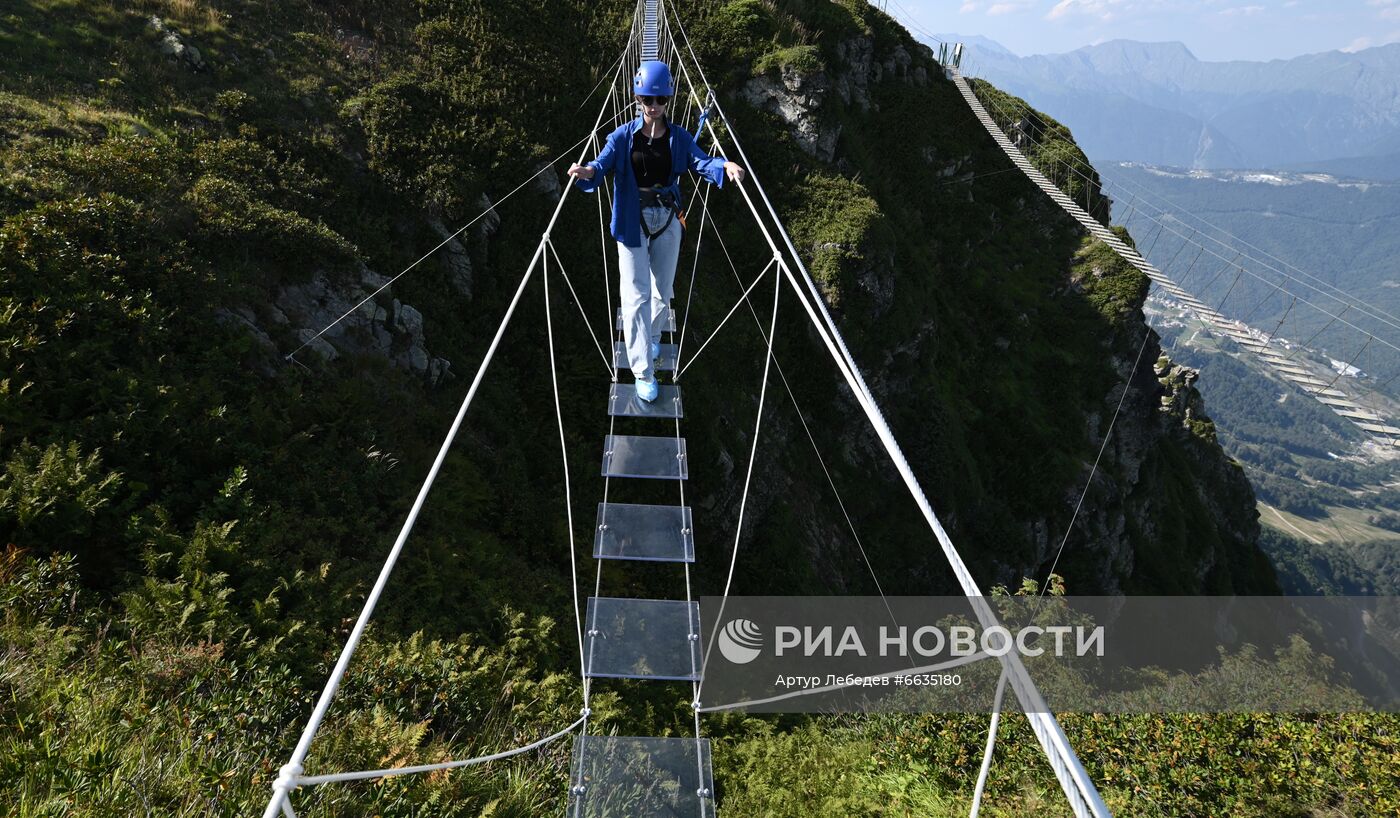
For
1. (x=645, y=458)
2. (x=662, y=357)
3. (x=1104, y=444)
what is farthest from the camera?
(x=1104, y=444)

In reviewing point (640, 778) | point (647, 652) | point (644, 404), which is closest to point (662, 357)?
point (644, 404)

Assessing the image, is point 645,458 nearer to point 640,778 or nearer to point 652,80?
point 640,778

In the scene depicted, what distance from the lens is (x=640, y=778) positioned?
13.0 ft

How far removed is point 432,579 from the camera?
625 centimetres

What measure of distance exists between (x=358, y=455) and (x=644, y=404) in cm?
313

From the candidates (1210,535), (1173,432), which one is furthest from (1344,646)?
(1173,432)

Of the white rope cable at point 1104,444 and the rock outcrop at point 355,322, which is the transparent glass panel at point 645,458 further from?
the white rope cable at point 1104,444

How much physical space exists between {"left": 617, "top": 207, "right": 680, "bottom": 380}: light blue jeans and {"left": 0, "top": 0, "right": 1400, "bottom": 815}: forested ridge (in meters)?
2.74

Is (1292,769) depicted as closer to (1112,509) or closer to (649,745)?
(649,745)

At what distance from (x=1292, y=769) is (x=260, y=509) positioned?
32.4 feet

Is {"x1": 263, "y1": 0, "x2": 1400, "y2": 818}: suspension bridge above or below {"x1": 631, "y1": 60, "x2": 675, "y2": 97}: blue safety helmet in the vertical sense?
below

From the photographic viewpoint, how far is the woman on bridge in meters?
6.63

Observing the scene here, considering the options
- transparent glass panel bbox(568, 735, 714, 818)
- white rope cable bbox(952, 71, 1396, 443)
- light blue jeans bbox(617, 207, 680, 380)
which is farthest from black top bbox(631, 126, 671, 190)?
white rope cable bbox(952, 71, 1396, 443)

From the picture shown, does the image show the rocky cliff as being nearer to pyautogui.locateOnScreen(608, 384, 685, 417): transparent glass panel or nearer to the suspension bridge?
pyautogui.locateOnScreen(608, 384, 685, 417): transparent glass panel
